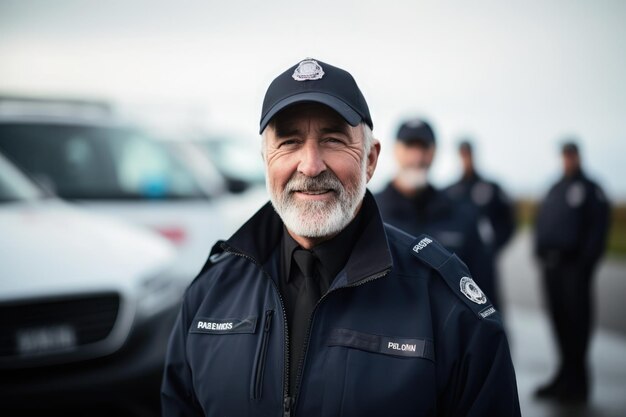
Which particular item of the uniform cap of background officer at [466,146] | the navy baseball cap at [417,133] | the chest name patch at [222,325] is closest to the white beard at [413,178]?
the navy baseball cap at [417,133]

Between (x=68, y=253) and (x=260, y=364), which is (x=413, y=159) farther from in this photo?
(x=260, y=364)

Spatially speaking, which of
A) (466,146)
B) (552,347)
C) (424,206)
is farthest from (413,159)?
(552,347)

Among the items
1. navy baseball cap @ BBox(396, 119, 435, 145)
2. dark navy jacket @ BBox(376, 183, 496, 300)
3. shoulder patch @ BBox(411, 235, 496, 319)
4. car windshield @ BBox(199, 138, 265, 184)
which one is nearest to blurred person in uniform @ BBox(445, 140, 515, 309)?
navy baseball cap @ BBox(396, 119, 435, 145)

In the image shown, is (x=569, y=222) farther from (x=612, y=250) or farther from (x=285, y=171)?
(x=612, y=250)

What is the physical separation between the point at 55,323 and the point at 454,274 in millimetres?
2618

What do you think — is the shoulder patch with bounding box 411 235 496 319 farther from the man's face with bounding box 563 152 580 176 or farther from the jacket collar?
the man's face with bounding box 563 152 580 176

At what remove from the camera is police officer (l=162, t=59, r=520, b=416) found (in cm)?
182

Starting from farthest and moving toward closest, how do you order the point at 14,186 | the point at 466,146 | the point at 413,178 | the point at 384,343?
the point at 466,146 < the point at 14,186 < the point at 413,178 < the point at 384,343

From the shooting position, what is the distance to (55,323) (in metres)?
3.87

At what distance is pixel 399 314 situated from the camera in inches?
74.2

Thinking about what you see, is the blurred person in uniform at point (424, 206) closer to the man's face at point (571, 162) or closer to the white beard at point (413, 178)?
the white beard at point (413, 178)

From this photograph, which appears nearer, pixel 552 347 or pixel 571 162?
pixel 571 162

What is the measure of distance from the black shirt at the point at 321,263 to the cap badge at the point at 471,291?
0.33 metres

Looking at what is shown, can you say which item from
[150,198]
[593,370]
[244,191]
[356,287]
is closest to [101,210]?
[150,198]
